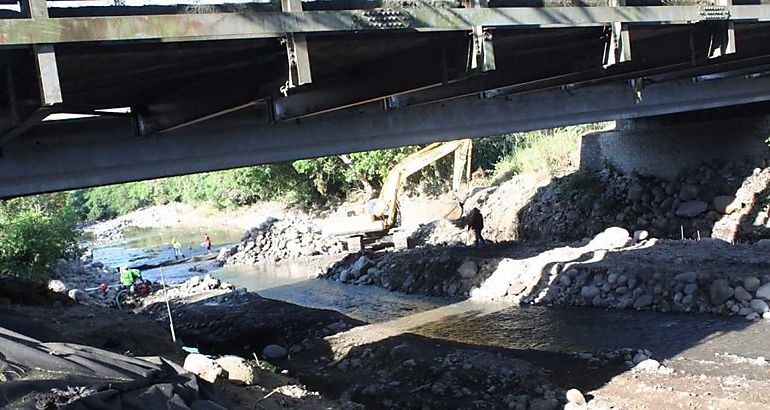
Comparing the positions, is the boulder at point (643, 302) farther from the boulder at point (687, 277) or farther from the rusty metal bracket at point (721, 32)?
the rusty metal bracket at point (721, 32)

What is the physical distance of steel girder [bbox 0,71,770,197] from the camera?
1073 cm

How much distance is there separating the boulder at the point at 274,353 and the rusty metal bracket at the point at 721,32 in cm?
1018

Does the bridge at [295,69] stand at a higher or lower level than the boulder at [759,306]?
higher

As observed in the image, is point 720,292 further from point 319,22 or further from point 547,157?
point 547,157

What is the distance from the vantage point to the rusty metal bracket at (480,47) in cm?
829

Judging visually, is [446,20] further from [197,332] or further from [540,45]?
[197,332]

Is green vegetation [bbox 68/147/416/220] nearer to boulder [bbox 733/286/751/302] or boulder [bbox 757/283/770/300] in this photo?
boulder [bbox 733/286/751/302]

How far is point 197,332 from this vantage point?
58.6ft

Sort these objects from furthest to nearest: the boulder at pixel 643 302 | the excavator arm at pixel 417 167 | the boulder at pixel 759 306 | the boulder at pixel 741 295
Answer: the excavator arm at pixel 417 167, the boulder at pixel 643 302, the boulder at pixel 741 295, the boulder at pixel 759 306

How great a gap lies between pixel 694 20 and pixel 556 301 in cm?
832

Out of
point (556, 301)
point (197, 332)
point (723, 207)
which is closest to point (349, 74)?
point (556, 301)

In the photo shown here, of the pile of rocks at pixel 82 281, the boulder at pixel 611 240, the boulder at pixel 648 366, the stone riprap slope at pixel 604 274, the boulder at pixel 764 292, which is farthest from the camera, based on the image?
the pile of rocks at pixel 82 281

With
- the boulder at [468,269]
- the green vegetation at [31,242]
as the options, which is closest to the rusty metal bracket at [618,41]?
the boulder at [468,269]

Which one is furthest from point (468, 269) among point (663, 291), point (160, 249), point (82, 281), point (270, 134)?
point (160, 249)
